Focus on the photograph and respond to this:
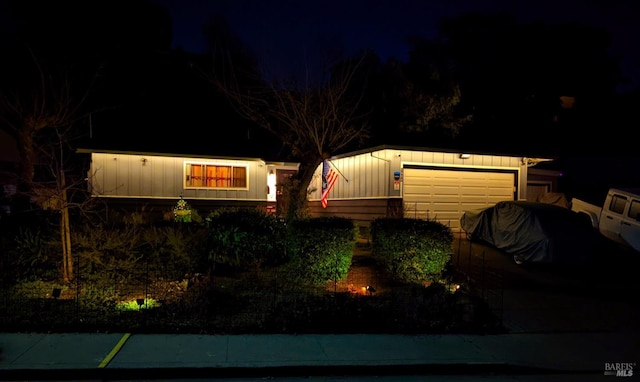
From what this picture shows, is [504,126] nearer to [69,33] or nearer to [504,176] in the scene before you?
[504,176]

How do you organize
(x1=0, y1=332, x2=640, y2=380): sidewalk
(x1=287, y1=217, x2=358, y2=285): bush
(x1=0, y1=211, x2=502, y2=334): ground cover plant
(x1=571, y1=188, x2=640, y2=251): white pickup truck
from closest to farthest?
(x1=0, y1=332, x2=640, y2=380): sidewalk, (x1=0, y1=211, x2=502, y2=334): ground cover plant, (x1=287, y1=217, x2=358, y2=285): bush, (x1=571, y1=188, x2=640, y2=251): white pickup truck

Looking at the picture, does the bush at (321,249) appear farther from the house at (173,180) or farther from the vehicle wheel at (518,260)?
the house at (173,180)

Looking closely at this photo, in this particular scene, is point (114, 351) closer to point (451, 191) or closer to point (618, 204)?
point (451, 191)

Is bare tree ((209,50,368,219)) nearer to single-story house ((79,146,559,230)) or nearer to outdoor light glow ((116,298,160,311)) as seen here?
single-story house ((79,146,559,230))

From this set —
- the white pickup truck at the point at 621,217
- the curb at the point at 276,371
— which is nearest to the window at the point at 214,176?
the white pickup truck at the point at 621,217

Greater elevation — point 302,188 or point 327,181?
point 327,181

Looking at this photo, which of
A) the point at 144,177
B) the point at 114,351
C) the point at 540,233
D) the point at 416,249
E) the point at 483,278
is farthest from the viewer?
the point at 144,177

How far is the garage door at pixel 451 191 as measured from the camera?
15.2 m

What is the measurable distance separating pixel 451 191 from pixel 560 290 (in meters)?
6.11

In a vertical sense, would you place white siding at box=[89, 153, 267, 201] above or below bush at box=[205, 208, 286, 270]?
above

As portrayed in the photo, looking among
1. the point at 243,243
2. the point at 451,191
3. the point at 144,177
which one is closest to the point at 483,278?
the point at 243,243

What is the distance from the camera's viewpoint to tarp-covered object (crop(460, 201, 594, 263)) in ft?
37.1

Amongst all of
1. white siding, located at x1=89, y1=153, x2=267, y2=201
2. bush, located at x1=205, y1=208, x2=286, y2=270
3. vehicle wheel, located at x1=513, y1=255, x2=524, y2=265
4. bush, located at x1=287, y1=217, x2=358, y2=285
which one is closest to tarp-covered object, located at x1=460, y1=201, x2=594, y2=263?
vehicle wheel, located at x1=513, y1=255, x2=524, y2=265

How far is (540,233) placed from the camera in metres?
11.6
